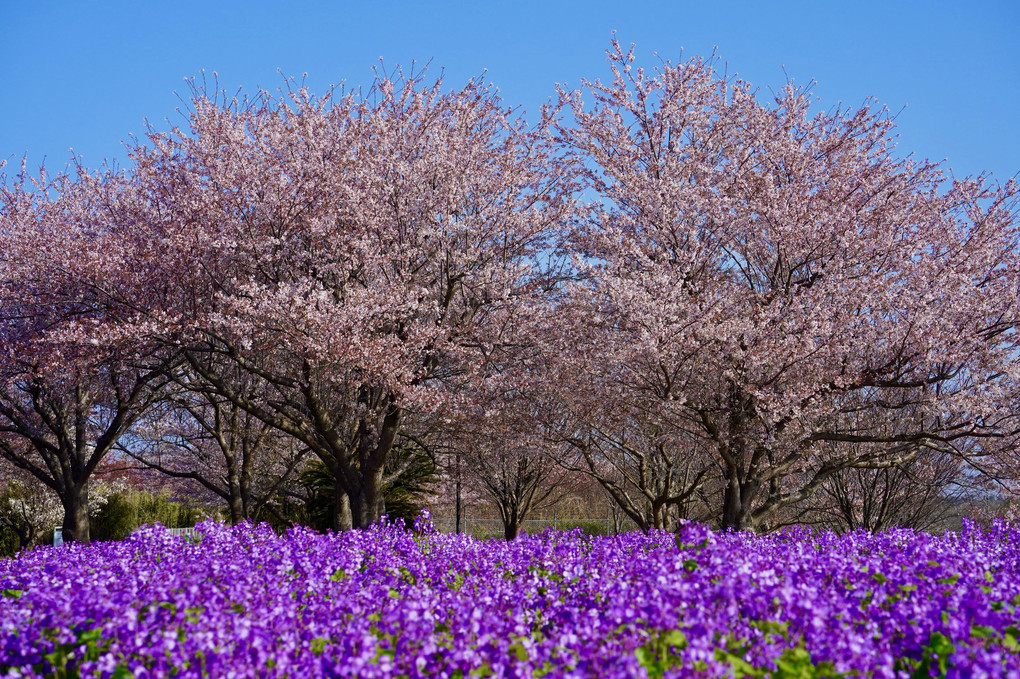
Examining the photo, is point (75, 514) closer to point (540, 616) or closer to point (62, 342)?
point (62, 342)

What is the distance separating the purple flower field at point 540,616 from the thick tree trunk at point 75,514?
1175cm

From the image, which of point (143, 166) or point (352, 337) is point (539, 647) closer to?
point (352, 337)

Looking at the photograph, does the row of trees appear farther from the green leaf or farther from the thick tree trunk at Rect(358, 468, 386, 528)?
the green leaf

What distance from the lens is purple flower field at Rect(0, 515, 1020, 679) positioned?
3.47m

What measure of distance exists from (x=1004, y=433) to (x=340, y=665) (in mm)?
11086

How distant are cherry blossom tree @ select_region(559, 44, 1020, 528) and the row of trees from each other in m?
0.06

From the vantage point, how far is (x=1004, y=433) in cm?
1155

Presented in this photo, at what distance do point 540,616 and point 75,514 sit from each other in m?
15.0

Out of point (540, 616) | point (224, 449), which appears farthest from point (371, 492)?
point (540, 616)

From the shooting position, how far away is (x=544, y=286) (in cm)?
1455

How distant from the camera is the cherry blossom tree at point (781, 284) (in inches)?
438

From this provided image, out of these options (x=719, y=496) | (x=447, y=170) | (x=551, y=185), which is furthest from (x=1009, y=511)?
(x=447, y=170)

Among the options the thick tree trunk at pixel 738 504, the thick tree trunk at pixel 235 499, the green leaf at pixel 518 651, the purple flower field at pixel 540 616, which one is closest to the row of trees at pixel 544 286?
the thick tree trunk at pixel 738 504

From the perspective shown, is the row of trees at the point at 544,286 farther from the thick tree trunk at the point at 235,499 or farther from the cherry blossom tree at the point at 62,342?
the thick tree trunk at the point at 235,499
